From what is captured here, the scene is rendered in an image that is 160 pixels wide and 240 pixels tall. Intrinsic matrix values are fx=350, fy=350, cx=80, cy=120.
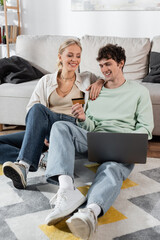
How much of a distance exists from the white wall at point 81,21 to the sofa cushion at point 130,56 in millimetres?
849

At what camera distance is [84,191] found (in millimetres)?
1973

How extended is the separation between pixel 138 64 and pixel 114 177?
1811 mm

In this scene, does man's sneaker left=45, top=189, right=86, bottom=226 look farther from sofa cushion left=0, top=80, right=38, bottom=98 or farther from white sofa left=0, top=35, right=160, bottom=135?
sofa cushion left=0, top=80, right=38, bottom=98

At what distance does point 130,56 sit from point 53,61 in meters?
0.75

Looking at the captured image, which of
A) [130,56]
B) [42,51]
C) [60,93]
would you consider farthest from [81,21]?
[60,93]

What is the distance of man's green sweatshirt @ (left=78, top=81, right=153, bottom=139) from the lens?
6.75 feet

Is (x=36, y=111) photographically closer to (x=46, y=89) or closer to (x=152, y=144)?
(x=46, y=89)

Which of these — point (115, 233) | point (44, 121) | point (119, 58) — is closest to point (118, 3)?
point (119, 58)

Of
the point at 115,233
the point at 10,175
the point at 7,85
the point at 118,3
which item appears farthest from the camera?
the point at 118,3

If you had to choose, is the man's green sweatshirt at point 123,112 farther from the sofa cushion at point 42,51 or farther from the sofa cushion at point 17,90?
the sofa cushion at point 42,51

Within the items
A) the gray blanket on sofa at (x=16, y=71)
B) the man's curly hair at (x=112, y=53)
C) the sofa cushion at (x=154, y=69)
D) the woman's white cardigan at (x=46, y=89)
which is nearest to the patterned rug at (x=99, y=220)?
the woman's white cardigan at (x=46, y=89)

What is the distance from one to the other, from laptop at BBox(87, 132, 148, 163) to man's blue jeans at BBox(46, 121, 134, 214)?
0.05m

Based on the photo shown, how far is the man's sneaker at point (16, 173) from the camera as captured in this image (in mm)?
1818

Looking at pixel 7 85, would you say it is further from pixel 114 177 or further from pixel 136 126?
pixel 114 177
